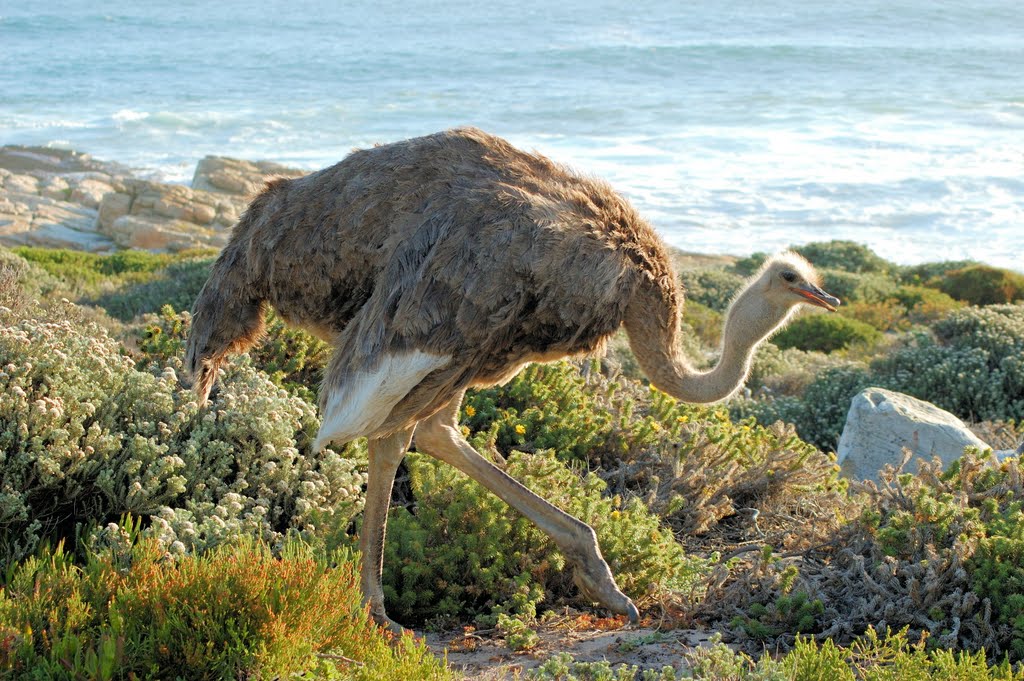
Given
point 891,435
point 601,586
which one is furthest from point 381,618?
point 891,435

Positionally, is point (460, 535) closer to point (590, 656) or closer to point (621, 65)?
point (590, 656)

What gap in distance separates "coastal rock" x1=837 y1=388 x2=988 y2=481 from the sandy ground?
2.52 metres

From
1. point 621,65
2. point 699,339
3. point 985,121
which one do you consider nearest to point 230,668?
point 699,339

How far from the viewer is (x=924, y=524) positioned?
4.14 meters

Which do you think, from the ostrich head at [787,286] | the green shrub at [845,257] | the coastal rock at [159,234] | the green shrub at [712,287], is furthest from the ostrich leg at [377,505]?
the coastal rock at [159,234]

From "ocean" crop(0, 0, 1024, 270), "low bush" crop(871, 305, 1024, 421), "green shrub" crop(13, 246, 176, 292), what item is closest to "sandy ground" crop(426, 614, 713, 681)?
"low bush" crop(871, 305, 1024, 421)

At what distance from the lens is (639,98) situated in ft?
119

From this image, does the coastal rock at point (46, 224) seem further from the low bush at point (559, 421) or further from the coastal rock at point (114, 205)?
the low bush at point (559, 421)

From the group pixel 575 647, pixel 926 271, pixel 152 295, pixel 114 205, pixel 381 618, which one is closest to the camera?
pixel 575 647

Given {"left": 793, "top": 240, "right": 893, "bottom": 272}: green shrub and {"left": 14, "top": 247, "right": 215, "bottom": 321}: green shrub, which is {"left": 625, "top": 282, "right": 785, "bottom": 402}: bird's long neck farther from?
{"left": 793, "top": 240, "right": 893, "bottom": 272}: green shrub

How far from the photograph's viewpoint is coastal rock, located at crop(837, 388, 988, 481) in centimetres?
611

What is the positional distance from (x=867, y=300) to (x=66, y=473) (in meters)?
12.7

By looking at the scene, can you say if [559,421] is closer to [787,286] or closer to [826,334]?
[787,286]

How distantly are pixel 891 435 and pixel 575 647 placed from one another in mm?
2994
